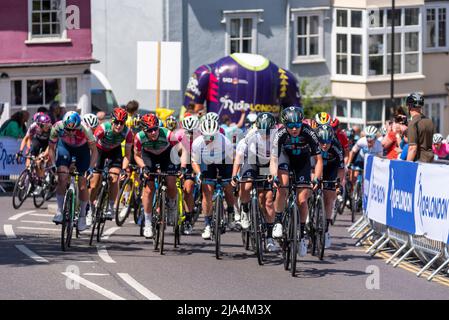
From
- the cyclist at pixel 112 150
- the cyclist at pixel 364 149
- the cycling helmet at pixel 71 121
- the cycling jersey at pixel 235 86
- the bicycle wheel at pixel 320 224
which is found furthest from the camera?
the cycling jersey at pixel 235 86

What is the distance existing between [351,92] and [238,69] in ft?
42.1

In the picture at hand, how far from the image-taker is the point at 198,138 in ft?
62.7

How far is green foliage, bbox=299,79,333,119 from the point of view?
46.4m

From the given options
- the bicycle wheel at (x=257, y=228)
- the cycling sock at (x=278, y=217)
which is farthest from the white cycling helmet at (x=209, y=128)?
the cycling sock at (x=278, y=217)

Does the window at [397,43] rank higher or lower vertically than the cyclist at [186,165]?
higher

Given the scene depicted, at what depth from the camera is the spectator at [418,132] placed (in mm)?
19547

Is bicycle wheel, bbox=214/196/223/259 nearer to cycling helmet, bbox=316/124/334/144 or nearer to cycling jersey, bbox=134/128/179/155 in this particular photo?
cycling jersey, bbox=134/128/179/155

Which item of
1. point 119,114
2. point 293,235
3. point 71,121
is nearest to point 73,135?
point 71,121

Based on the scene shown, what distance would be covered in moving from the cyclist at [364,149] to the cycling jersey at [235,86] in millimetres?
8469

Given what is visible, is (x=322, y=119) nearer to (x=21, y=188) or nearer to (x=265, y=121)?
(x=265, y=121)

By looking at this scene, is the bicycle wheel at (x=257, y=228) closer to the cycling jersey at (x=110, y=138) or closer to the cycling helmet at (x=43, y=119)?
the cycling jersey at (x=110, y=138)

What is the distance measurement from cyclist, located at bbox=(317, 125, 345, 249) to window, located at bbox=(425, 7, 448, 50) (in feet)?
104

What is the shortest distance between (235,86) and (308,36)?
1231 cm
